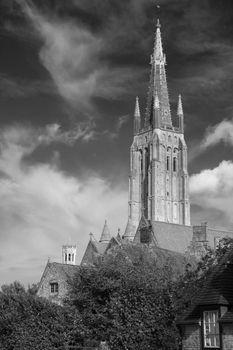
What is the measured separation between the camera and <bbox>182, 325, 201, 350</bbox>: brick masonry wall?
2989 centimetres

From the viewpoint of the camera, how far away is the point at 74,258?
14175 centimetres

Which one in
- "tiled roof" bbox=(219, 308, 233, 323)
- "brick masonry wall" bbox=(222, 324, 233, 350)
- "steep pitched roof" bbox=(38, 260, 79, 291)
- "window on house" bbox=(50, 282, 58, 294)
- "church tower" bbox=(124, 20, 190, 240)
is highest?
"church tower" bbox=(124, 20, 190, 240)

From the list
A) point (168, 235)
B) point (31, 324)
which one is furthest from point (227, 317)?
point (168, 235)

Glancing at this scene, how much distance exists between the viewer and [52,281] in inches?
2138

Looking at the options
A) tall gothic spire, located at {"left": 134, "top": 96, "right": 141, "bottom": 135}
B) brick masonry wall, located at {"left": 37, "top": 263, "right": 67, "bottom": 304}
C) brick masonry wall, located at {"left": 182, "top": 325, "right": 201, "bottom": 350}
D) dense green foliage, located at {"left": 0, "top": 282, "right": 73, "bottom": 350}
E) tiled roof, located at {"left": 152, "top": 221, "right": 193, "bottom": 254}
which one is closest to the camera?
brick masonry wall, located at {"left": 182, "top": 325, "right": 201, "bottom": 350}

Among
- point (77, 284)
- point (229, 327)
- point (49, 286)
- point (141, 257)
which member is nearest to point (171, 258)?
point (141, 257)

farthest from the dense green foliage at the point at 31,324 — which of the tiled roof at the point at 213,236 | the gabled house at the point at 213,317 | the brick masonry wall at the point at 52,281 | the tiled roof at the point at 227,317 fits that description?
the tiled roof at the point at 213,236

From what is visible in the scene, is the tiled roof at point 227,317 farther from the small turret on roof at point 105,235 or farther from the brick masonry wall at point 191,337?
the small turret on roof at point 105,235

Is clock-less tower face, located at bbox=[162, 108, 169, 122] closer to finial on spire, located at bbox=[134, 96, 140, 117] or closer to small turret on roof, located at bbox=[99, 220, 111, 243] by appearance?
finial on spire, located at bbox=[134, 96, 140, 117]

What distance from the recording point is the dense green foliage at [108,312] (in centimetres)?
3731

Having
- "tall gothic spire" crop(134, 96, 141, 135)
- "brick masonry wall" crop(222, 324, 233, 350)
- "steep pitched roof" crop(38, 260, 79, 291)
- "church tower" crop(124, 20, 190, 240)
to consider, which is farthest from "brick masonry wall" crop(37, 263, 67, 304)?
"tall gothic spire" crop(134, 96, 141, 135)

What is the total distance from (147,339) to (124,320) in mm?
2064

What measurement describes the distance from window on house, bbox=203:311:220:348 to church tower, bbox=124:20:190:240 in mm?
100671

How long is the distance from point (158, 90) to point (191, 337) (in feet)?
398
